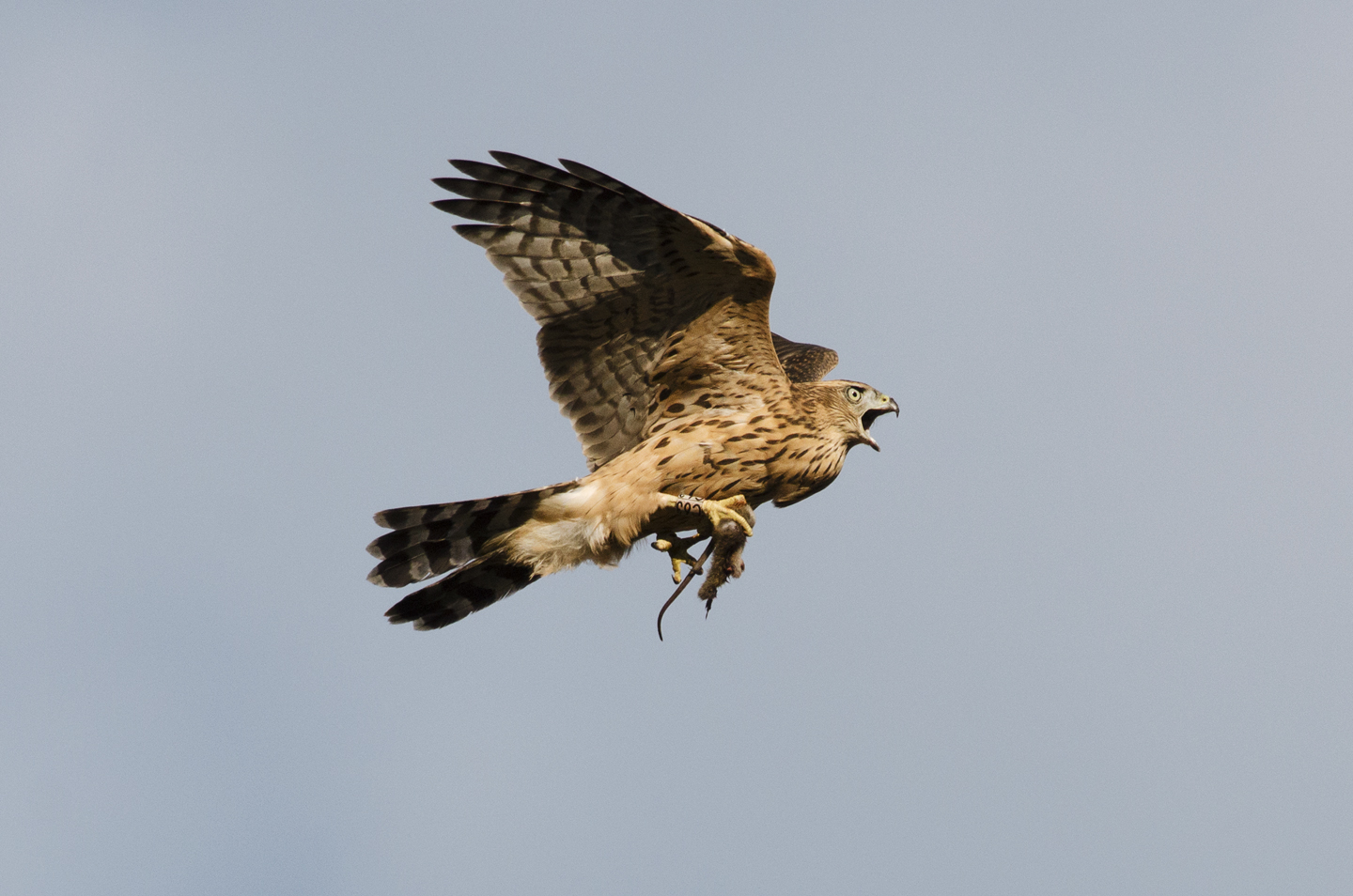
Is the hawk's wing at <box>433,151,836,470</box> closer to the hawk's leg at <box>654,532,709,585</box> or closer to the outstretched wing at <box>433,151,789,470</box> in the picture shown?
the outstretched wing at <box>433,151,789,470</box>

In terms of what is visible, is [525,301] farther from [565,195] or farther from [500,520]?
[500,520]

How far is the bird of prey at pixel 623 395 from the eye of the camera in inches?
282

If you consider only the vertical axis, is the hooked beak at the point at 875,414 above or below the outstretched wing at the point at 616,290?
below

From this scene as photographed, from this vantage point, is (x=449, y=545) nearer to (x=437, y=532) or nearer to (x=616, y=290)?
(x=437, y=532)

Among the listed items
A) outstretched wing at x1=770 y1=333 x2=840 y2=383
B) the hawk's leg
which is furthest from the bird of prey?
outstretched wing at x1=770 y1=333 x2=840 y2=383

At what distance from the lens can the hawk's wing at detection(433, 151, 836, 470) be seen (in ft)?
23.3

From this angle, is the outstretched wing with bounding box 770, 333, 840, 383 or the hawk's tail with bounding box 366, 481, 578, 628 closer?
the hawk's tail with bounding box 366, 481, 578, 628

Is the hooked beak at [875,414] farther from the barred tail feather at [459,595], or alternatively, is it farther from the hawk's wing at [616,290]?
the barred tail feather at [459,595]

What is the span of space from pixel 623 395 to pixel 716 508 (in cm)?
123

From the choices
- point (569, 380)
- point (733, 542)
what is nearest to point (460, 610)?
point (569, 380)

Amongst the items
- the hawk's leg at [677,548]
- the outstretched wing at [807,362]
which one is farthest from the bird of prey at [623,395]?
the outstretched wing at [807,362]

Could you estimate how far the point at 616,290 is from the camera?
7422 mm

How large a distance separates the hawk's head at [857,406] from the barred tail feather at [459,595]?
184 cm

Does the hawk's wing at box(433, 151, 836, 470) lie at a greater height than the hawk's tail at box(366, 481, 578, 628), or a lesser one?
greater
